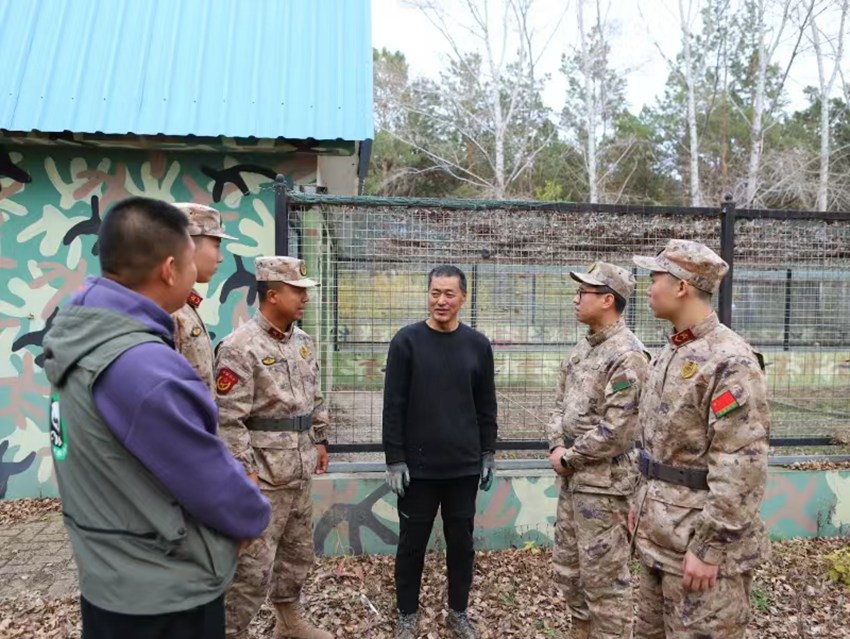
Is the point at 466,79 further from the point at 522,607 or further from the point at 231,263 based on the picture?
the point at 522,607

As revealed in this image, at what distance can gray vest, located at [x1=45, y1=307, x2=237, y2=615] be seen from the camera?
1490 millimetres

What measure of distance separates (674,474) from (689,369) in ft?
1.32

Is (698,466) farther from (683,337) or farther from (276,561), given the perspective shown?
(276,561)

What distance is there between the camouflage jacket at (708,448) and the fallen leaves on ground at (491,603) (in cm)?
142

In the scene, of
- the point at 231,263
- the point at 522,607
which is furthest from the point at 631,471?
the point at 231,263

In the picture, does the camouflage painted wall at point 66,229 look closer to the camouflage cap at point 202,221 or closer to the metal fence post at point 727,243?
the camouflage cap at point 202,221

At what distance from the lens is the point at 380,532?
4.12 meters

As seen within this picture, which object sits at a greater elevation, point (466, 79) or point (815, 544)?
point (466, 79)

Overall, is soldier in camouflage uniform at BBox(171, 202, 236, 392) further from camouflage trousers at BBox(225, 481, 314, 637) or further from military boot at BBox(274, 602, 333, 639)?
military boot at BBox(274, 602, 333, 639)

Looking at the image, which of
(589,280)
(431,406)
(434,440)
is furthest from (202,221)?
(589,280)

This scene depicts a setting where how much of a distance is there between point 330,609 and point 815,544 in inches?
135

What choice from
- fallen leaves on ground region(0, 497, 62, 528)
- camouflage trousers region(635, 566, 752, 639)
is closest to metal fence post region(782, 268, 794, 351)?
camouflage trousers region(635, 566, 752, 639)

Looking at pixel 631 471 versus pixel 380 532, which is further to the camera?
pixel 380 532

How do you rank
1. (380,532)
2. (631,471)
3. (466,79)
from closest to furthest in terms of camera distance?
(631,471) < (380,532) < (466,79)
